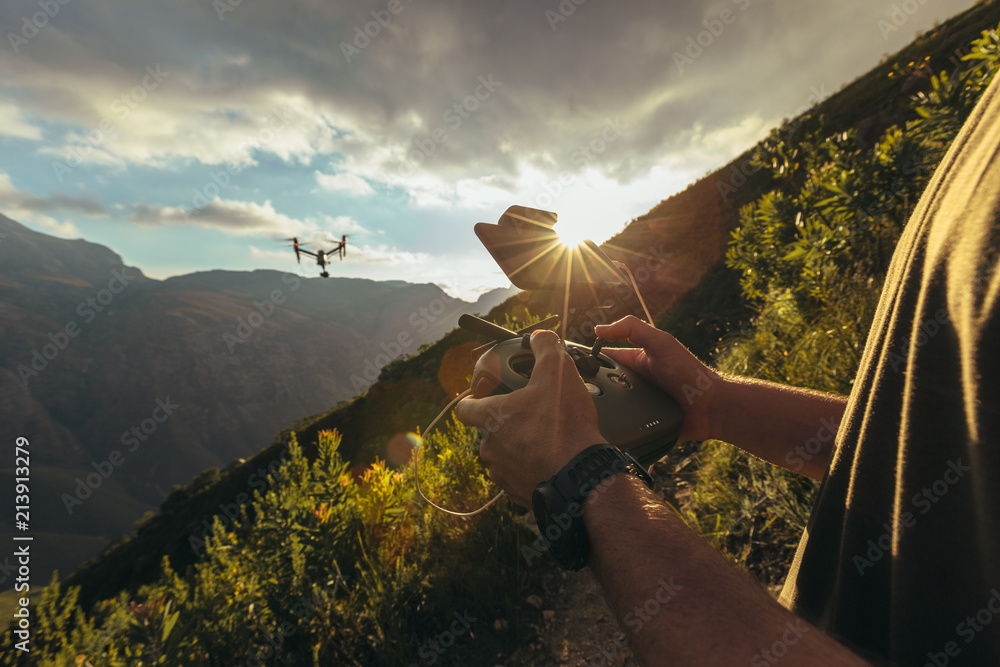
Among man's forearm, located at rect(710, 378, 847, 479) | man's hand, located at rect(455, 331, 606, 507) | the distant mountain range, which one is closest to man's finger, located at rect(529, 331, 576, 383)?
man's hand, located at rect(455, 331, 606, 507)

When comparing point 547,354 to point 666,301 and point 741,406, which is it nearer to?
point 741,406

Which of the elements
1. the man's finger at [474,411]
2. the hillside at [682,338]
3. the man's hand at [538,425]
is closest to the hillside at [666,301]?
the hillside at [682,338]

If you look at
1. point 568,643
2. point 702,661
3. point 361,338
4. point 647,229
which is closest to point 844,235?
point 568,643

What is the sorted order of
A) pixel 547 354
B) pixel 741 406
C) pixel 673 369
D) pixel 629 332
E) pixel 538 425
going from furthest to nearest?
pixel 629 332, pixel 673 369, pixel 741 406, pixel 547 354, pixel 538 425

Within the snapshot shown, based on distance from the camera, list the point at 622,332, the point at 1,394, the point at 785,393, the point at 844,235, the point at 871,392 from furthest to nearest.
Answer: the point at 1,394, the point at 844,235, the point at 622,332, the point at 785,393, the point at 871,392

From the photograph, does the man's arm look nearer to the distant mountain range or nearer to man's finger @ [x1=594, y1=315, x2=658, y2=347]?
man's finger @ [x1=594, y1=315, x2=658, y2=347]

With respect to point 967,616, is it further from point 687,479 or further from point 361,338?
point 361,338

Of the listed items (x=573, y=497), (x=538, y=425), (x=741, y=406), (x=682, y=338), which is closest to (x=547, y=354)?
(x=538, y=425)
